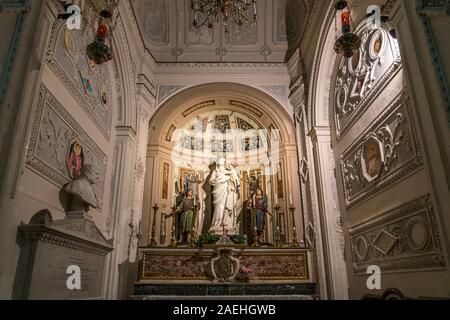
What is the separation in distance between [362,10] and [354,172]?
2770mm

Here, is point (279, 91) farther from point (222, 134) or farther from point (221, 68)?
point (222, 134)

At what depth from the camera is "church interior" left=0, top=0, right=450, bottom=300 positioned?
11.1 feet

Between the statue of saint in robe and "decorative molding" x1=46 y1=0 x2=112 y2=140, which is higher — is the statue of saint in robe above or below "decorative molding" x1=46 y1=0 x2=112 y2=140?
below

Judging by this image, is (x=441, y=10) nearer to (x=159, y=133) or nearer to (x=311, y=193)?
(x=311, y=193)

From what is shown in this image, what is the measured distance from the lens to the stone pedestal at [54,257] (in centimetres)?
336

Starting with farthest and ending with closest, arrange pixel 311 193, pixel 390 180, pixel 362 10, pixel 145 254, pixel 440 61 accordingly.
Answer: pixel 311 193
pixel 145 254
pixel 362 10
pixel 390 180
pixel 440 61

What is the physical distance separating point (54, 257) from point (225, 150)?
258 inches

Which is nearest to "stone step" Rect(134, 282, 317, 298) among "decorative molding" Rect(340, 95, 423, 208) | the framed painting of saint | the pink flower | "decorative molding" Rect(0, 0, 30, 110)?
the pink flower

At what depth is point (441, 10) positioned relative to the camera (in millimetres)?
3244

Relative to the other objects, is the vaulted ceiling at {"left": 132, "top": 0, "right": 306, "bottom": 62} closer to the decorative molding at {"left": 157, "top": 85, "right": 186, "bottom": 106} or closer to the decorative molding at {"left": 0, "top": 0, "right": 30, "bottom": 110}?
the decorative molding at {"left": 157, "top": 85, "right": 186, "bottom": 106}

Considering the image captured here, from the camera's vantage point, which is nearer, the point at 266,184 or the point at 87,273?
the point at 87,273

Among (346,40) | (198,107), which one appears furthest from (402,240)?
(198,107)

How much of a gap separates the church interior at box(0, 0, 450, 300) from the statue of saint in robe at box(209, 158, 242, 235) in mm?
39

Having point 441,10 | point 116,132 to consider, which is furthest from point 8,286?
point 441,10
